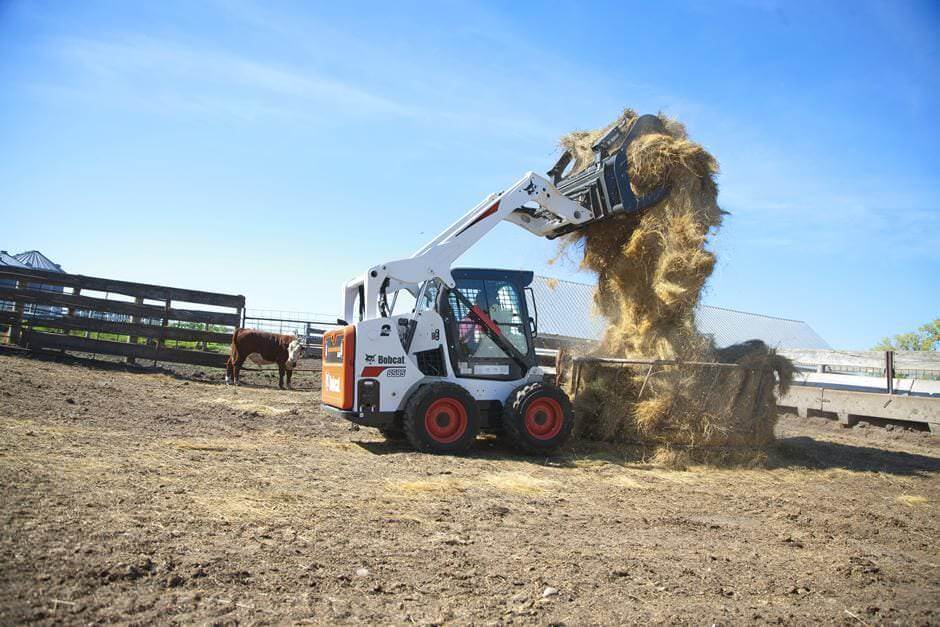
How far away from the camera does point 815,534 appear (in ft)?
14.6

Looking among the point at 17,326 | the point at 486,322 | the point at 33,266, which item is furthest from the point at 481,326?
the point at 33,266

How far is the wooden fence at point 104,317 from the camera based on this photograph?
13344 mm

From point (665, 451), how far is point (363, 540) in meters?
4.50

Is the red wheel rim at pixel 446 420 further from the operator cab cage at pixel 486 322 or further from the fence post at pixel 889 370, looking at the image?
the fence post at pixel 889 370

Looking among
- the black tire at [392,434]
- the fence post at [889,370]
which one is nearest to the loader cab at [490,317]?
the black tire at [392,434]

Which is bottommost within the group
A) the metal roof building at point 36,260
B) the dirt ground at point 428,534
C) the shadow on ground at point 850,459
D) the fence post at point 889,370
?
the dirt ground at point 428,534

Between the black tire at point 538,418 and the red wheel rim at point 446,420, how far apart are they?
56cm

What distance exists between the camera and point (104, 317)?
14258mm

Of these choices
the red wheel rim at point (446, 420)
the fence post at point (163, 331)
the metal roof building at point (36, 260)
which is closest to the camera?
the red wheel rim at point (446, 420)

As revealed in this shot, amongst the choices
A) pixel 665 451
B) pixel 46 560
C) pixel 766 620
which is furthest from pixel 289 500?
pixel 665 451

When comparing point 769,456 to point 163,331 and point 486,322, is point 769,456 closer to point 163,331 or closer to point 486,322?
point 486,322

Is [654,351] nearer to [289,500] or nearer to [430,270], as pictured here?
[430,270]

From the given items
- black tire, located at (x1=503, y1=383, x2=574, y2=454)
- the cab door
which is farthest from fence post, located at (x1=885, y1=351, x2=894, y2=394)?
the cab door

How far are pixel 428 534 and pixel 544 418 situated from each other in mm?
3628
